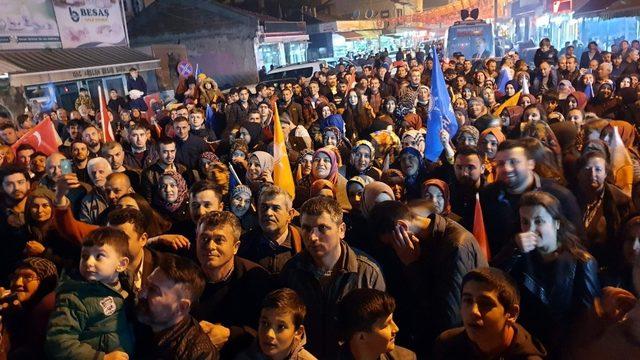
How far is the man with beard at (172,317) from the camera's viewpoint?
2342 millimetres

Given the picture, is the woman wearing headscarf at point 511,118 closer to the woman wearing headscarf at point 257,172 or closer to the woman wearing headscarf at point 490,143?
the woman wearing headscarf at point 490,143

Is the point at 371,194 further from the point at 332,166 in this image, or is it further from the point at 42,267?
the point at 42,267

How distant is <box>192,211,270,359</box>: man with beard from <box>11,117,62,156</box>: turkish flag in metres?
5.11

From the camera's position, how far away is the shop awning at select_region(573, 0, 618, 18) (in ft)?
66.2

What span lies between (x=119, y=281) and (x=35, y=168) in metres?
4.23

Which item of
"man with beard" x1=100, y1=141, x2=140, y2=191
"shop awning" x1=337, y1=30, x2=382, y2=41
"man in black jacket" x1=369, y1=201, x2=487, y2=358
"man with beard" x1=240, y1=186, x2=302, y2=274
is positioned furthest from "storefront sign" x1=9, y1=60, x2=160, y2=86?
"shop awning" x1=337, y1=30, x2=382, y2=41

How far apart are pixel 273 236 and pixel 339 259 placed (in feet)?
2.78

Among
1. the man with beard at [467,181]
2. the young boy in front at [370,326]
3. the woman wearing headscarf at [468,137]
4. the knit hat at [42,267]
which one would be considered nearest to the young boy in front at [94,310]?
the knit hat at [42,267]

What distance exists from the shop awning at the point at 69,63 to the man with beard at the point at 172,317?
15.9 metres

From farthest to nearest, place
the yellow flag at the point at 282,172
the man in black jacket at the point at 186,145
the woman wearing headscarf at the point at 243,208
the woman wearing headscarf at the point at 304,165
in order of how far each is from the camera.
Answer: the man in black jacket at the point at 186,145, the woman wearing headscarf at the point at 304,165, the yellow flag at the point at 282,172, the woman wearing headscarf at the point at 243,208

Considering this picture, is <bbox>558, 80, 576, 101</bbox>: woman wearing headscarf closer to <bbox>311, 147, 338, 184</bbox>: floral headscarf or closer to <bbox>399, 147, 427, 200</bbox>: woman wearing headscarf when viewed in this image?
<bbox>399, 147, 427, 200</bbox>: woman wearing headscarf

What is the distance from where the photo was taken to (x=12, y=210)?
15.1 feet

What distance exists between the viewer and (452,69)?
12406 mm

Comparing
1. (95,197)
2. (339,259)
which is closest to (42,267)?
(95,197)
